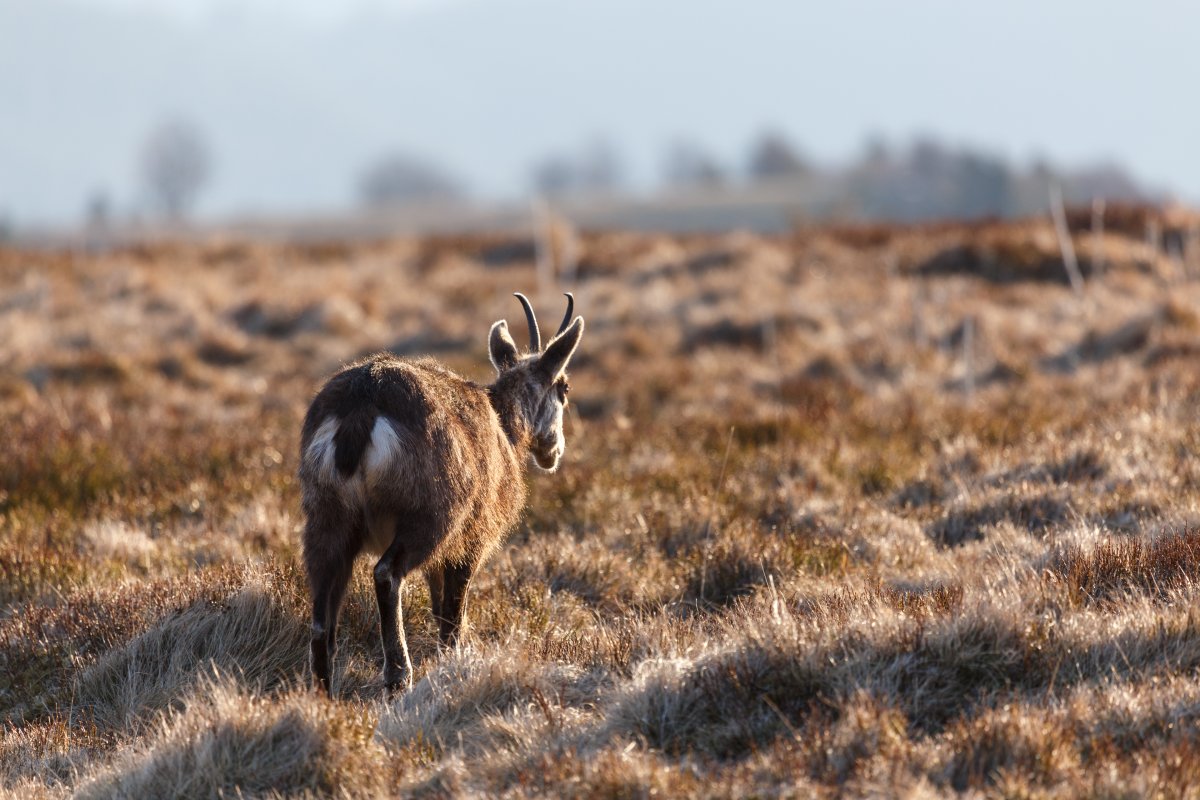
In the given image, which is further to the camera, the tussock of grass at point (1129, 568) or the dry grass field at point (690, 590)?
the tussock of grass at point (1129, 568)

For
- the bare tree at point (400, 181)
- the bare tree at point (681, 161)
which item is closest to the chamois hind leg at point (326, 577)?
→ the bare tree at point (681, 161)

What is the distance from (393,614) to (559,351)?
1804mm

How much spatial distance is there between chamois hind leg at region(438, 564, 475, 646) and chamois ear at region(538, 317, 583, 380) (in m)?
1.20

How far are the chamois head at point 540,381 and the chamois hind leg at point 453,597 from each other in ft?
3.15

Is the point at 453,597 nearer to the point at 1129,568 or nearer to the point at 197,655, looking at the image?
the point at 197,655

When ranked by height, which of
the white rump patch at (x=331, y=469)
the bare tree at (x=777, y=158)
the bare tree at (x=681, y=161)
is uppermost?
the bare tree at (x=681, y=161)

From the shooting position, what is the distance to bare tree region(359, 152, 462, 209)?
168875 mm

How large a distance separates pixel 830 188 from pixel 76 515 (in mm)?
56888

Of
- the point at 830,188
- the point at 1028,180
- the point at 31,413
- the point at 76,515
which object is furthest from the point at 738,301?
the point at 830,188

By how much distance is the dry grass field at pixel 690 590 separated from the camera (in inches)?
158

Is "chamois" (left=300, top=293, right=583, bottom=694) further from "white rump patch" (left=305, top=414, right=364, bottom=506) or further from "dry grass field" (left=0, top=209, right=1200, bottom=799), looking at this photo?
"dry grass field" (left=0, top=209, right=1200, bottom=799)

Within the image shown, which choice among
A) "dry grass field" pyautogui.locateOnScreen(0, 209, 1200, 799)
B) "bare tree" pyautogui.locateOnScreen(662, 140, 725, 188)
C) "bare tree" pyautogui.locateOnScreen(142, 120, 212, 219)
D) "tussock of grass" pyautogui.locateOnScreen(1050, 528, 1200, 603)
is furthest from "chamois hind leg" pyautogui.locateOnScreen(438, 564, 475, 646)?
"bare tree" pyautogui.locateOnScreen(662, 140, 725, 188)

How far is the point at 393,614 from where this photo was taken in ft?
16.1

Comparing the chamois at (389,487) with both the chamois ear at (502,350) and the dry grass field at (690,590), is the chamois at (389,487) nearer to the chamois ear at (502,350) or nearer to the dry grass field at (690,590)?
the dry grass field at (690,590)
